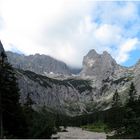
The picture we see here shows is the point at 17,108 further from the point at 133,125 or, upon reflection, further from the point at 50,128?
the point at 133,125

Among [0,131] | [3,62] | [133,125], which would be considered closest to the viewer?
[0,131]

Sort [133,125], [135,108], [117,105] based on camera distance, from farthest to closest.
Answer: [117,105]
[135,108]
[133,125]

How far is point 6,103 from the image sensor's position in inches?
2251

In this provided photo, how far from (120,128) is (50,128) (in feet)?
185

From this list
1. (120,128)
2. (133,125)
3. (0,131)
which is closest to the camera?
(0,131)

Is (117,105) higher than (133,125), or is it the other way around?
(117,105)

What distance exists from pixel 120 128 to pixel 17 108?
59.5 metres

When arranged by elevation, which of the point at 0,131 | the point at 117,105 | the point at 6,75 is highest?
the point at 117,105

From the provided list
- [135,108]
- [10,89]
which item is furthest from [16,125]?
[135,108]

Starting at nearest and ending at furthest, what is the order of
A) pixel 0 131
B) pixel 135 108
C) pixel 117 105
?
pixel 0 131
pixel 135 108
pixel 117 105

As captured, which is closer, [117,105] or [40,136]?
[40,136]

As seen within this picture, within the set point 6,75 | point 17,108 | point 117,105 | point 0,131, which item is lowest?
point 0,131

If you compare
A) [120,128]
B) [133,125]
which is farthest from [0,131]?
[120,128]

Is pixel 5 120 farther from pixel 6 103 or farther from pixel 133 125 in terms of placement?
pixel 133 125
